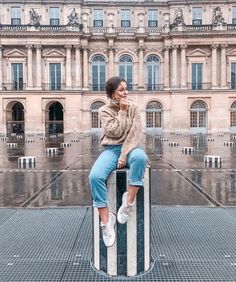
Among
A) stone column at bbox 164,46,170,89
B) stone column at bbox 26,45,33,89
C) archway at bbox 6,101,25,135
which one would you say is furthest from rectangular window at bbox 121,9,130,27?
archway at bbox 6,101,25,135

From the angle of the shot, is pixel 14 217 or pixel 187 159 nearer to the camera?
pixel 14 217

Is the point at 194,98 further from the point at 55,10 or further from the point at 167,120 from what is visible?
the point at 55,10

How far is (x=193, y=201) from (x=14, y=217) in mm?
3787

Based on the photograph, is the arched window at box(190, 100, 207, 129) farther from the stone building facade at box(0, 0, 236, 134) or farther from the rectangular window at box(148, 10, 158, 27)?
the rectangular window at box(148, 10, 158, 27)

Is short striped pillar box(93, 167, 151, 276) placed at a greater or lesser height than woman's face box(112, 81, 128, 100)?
lesser

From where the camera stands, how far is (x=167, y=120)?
165 feet

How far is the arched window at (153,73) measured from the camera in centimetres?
5162

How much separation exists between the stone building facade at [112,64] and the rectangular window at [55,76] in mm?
125

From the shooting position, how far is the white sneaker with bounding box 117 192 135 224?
4434mm

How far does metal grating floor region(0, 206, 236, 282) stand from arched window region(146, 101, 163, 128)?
4338 centimetres

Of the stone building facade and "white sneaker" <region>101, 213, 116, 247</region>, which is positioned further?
the stone building facade

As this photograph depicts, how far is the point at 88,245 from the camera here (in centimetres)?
571

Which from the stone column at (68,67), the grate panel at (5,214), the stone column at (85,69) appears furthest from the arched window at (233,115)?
the grate panel at (5,214)

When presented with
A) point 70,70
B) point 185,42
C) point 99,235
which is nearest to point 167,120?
point 185,42
